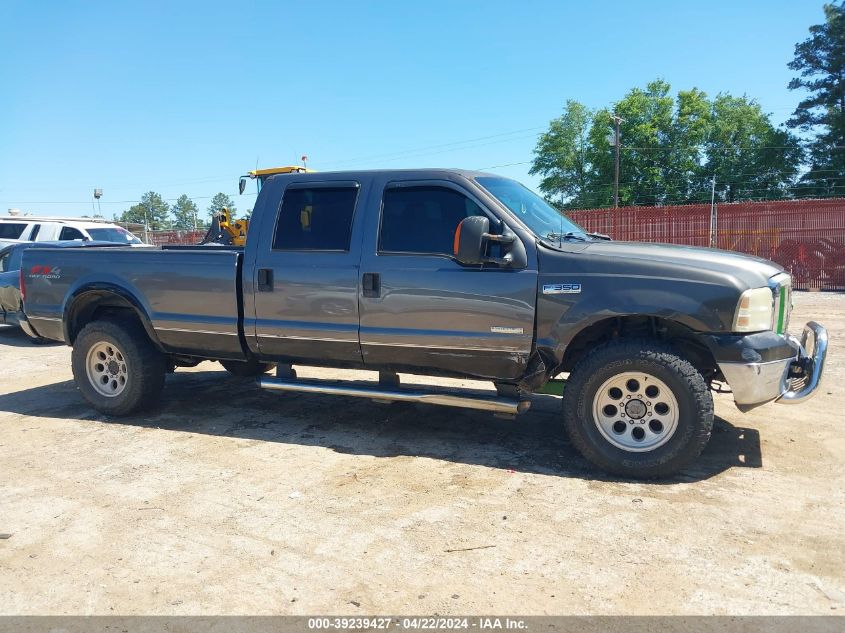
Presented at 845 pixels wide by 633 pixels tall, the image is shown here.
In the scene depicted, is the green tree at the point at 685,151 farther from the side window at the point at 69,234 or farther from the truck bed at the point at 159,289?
the truck bed at the point at 159,289

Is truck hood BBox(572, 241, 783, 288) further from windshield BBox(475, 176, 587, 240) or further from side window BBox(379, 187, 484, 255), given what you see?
side window BBox(379, 187, 484, 255)

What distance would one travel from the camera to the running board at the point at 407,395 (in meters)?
4.39

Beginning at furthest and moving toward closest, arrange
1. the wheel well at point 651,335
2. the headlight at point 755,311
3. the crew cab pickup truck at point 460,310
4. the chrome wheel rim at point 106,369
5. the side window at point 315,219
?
the chrome wheel rim at point 106,369
the side window at point 315,219
the wheel well at point 651,335
the crew cab pickup truck at point 460,310
the headlight at point 755,311

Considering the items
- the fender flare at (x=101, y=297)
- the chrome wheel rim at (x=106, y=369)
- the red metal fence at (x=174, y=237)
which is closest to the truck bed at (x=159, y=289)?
the fender flare at (x=101, y=297)

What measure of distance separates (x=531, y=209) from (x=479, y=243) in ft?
3.01

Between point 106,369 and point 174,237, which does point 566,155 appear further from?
point 106,369

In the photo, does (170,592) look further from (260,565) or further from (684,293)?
(684,293)

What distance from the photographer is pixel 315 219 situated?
16.4 feet

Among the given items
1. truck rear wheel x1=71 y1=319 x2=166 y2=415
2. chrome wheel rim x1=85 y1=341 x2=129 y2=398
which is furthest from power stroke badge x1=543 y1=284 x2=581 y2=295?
chrome wheel rim x1=85 y1=341 x2=129 y2=398

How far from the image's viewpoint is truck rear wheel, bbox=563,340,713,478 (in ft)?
12.8

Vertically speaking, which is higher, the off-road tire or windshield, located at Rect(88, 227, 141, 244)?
windshield, located at Rect(88, 227, 141, 244)

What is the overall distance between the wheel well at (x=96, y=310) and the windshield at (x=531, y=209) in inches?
132

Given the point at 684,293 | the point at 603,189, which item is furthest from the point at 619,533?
the point at 603,189

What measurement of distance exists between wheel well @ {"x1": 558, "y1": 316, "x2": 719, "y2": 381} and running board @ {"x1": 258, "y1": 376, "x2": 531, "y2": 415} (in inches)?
19.3
